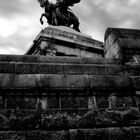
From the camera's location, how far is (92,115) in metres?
3.38

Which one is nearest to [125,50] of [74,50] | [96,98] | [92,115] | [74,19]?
[96,98]

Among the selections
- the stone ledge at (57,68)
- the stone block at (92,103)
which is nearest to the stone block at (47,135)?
the stone block at (92,103)

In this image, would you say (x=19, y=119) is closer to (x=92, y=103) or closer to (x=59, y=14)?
(x=92, y=103)

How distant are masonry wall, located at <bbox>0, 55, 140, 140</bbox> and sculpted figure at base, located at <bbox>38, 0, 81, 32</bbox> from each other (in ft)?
21.5

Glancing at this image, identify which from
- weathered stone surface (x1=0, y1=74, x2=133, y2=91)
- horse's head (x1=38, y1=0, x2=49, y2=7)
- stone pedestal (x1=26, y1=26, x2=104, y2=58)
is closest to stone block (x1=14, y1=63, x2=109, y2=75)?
weathered stone surface (x1=0, y1=74, x2=133, y2=91)

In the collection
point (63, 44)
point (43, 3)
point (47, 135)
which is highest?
point (43, 3)

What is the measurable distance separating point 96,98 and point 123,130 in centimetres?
70

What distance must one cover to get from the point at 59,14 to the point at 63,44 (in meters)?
2.81

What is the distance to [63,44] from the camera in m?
8.17

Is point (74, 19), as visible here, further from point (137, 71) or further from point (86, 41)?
point (137, 71)

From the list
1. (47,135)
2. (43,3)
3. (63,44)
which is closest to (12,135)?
(47,135)

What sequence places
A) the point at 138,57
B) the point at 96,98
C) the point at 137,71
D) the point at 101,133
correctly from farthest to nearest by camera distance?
the point at 138,57, the point at 137,71, the point at 96,98, the point at 101,133

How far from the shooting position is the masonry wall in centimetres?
314

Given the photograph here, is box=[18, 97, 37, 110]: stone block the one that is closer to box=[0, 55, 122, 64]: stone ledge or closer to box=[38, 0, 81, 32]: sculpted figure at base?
box=[0, 55, 122, 64]: stone ledge
